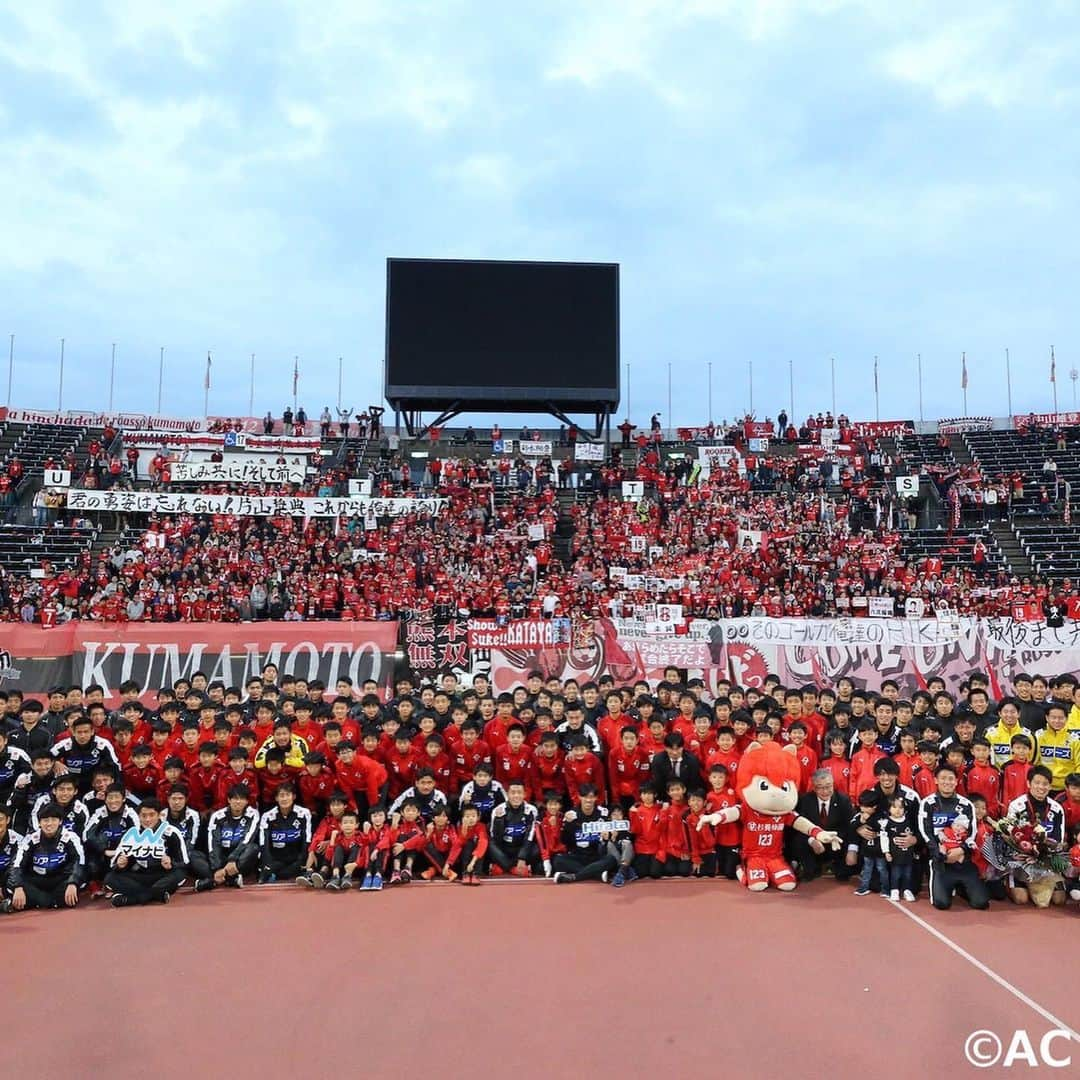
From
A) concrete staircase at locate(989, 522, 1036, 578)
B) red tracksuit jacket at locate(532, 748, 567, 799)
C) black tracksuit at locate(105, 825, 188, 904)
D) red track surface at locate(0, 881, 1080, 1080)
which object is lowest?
red track surface at locate(0, 881, 1080, 1080)

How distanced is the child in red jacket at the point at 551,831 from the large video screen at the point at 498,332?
2332 cm

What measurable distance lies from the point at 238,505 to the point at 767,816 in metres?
21.6

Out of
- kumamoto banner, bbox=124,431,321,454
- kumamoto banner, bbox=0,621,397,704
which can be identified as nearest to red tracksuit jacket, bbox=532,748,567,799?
kumamoto banner, bbox=0,621,397,704

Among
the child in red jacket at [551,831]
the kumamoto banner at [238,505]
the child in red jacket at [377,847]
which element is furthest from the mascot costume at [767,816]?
the kumamoto banner at [238,505]

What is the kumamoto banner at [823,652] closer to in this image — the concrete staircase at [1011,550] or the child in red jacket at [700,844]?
the child in red jacket at [700,844]

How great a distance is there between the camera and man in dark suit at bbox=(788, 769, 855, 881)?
8.34m

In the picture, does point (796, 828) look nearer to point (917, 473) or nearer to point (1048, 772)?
point (1048, 772)

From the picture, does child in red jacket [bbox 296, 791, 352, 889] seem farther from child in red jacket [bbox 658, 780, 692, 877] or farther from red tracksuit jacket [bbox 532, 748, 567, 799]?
child in red jacket [bbox 658, 780, 692, 877]

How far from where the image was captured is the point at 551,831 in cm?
877

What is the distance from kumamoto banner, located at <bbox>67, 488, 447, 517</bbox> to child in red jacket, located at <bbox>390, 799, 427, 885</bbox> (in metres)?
18.7

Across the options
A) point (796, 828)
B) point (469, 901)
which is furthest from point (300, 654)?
point (796, 828)

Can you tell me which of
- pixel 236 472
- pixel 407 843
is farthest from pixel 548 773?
pixel 236 472

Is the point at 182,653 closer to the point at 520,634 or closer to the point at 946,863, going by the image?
the point at 520,634

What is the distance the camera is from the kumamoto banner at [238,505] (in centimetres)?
2647
